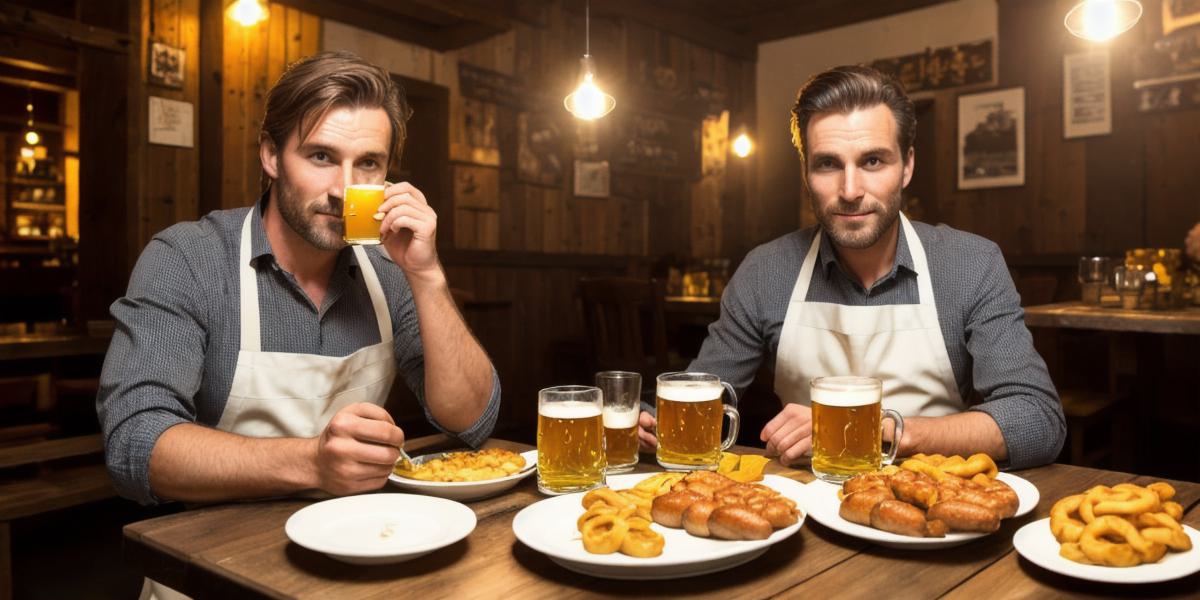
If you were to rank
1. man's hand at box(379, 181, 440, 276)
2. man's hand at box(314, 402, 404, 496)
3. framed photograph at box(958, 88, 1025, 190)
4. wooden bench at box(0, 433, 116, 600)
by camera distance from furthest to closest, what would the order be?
framed photograph at box(958, 88, 1025, 190) < wooden bench at box(0, 433, 116, 600) < man's hand at box(379, 181, 440, 276) < man's hand at box(314, 402, 404, 496)

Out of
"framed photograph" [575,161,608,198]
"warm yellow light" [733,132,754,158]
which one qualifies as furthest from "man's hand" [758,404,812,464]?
"warm yellow light" [733,132,754,158]

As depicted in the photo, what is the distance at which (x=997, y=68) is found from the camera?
659 cm

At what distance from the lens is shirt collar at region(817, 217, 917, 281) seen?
198 cm

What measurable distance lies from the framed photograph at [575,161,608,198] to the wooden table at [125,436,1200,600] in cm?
575

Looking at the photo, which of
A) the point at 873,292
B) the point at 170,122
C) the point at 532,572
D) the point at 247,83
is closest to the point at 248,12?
the point at 247,83

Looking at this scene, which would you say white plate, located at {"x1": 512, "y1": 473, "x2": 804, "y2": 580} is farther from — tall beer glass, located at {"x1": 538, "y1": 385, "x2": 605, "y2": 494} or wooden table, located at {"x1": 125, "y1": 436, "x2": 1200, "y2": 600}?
tall beer glass, located at {"x1": 538, "y1": 385, "x2": 605, "y2": 494}

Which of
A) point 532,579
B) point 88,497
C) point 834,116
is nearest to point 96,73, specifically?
point 88,497

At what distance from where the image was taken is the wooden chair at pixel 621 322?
4.45 m

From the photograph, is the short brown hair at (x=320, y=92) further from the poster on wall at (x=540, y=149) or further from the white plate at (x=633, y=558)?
the poster on wall at (x=540, y=149)

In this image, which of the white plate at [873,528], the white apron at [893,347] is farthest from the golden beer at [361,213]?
the white apron at [893,347]

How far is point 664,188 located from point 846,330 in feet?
18.9

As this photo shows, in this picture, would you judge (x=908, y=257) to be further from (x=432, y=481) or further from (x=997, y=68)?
(x=997, y=68)

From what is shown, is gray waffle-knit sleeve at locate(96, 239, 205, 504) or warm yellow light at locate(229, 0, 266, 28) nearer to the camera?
gray waffle-knit sleeve at locate(96, 239, 205, 504)

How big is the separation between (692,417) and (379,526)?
0.54 metres
